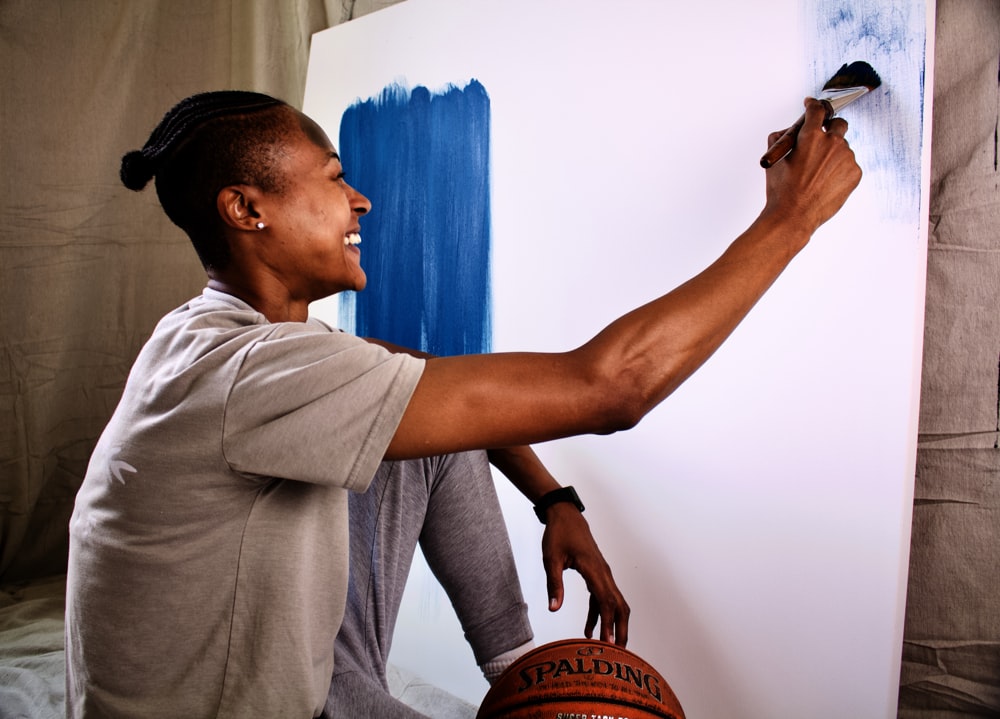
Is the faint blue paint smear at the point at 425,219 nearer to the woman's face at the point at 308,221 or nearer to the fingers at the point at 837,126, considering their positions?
the woman's face at the point at 308,221

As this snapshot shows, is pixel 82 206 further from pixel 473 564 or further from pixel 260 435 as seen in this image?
pixel 260 435

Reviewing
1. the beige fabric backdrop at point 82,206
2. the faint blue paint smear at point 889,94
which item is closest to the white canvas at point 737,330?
the faint blue paint smear at point 889,94

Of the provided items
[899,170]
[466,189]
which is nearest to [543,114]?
[466,189]

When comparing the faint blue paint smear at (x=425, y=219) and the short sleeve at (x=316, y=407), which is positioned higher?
the faint blue paint smear at (x=425, y=219)

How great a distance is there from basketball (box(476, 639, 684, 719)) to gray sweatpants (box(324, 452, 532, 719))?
177 millimetres

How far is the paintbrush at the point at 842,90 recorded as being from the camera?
108cm

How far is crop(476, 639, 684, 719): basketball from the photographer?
3.01ft

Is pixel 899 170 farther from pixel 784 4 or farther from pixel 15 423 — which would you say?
pixel 15 423

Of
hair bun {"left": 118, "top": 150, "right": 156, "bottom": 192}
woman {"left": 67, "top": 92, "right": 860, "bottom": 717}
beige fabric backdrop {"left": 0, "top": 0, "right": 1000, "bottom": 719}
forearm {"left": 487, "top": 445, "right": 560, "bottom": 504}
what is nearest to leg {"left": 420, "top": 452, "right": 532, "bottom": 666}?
forearm {"left": 487, "top": 445, "right": 560, "bottom": 504}

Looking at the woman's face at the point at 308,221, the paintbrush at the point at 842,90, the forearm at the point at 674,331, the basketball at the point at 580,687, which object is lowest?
the basketball at the point at 580,687

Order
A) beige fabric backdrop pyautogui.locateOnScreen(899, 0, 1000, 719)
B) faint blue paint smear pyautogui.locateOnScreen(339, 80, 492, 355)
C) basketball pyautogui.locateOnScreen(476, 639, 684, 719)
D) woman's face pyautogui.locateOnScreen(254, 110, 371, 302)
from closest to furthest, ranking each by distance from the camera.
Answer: basketball pyautogui.locateOnScreen(476, 639, 684, 719) → woman's face pyautogui.locateOnScreen(254, 110, 371, 302) → beige fabric backdrop pyautogui.locateOnScreen(899, 0, 1000, 719) → faint blue paint smear pyautogui.locateOnScreen(339, 80, 492, 355)

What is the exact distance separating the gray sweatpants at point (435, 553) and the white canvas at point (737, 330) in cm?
20

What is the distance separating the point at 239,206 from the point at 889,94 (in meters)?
0.87

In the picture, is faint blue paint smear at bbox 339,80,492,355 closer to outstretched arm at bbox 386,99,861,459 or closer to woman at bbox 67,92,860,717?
woman at bbox 67,92,860,717
